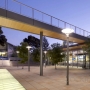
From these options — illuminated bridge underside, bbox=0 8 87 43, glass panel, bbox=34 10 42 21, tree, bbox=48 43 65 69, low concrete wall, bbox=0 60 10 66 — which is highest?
glass panel, bbox=34 10 42 21

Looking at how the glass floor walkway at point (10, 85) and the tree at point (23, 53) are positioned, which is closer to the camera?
the glass floor walkway at point (10, 85)

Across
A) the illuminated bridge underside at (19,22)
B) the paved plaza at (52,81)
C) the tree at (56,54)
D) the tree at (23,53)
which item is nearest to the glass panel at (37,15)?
the illuminated bridge underside at (19,22)

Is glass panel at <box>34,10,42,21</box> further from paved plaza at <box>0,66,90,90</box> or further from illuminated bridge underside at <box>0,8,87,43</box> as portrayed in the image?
paved plaza at <box>0,66,90,90</box>

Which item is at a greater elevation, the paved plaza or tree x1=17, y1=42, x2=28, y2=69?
tree x1=17, y1=42, x2=28, y2=69

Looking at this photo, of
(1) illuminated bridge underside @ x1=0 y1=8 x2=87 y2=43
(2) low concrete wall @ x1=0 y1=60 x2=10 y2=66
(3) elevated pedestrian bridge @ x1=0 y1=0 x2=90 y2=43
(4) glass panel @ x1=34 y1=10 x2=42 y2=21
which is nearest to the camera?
(1) illuminated bridge underside @ x1=0 y1=8 x2=87 y2=43

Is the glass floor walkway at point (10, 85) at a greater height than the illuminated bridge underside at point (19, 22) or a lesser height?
lesser

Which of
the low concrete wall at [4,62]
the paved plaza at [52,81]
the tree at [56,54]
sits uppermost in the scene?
the tree at [56,54]

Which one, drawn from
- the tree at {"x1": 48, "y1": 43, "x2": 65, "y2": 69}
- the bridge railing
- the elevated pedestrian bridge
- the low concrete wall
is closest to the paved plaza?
the elevated pedestrian bridge

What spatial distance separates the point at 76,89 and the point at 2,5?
810 cm

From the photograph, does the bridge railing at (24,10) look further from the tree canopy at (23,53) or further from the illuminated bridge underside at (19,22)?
the tree canopy at (23,53)

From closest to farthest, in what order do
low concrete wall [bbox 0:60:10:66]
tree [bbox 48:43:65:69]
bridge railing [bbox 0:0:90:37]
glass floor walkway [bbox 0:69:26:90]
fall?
glass floor walkway [bbox 0:69:26:90] < bridge railing [bbox 0:0:90:37] < tree [bbox 48:43:65:69] < low concrete wall [bbox 0:60:10:66]

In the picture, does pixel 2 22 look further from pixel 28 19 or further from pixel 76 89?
pixel 76 89

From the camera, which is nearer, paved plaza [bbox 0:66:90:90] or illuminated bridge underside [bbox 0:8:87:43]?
paved plaza [bbox 0:66:90:90]

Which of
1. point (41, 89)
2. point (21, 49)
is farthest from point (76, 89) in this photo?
point (21, 49)
